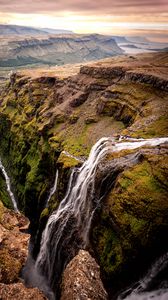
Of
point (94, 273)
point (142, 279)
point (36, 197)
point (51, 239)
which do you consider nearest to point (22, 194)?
point (36, 197)

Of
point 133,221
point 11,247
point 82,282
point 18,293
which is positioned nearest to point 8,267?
point 11,247

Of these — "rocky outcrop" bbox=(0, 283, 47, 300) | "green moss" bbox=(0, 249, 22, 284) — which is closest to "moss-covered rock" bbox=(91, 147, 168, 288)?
"green moss" bbox=(0, 249, 22, 284)

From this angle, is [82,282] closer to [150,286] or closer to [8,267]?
[150,286]

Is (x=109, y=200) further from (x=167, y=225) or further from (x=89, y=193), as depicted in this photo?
(x=167, y=225)

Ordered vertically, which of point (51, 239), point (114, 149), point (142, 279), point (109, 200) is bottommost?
point (51, 239)

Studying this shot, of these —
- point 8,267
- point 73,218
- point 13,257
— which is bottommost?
point 73,218

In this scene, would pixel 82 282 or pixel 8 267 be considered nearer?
pixel 82 282

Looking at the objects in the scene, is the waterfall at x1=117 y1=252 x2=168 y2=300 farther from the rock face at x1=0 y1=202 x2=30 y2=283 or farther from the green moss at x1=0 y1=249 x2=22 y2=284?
the rock face at x1=0 y1=202 x2=30 y2=283
